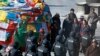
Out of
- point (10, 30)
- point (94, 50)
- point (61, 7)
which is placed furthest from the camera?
point (61, 7)

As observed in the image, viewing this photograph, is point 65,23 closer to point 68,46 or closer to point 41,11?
point 41,11

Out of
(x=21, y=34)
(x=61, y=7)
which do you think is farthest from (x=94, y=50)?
(x=61, y=7)

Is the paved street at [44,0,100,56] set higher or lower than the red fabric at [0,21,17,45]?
lower

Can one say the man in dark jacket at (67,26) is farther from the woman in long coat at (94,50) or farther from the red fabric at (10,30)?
the woman in long coat at (94,50)

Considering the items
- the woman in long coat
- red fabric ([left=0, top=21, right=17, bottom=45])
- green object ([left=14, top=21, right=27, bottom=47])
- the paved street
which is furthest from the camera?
the paved street

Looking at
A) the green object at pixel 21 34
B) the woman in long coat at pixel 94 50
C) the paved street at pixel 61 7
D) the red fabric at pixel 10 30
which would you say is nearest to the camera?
the woman in long coat at pixel 94 50

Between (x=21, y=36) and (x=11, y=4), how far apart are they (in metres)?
1.67

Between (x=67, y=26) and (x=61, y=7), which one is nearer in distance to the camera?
(x=67, y=26)

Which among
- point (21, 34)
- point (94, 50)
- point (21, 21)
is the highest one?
point (94, 50)

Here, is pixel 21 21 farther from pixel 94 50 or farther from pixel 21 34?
pixel 94 50

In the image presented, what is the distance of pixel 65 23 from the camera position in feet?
66.2

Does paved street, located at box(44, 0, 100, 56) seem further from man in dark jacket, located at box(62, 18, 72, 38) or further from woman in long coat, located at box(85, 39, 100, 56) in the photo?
woman in long coat, located at box(85, 39, 100, 56)

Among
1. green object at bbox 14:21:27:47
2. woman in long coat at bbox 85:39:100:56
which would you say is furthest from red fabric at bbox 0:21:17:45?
woman in long coat at bbox 85:39:100:56

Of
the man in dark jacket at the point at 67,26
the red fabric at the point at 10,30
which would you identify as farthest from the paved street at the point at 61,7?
the red fabric at the point at 10,30
